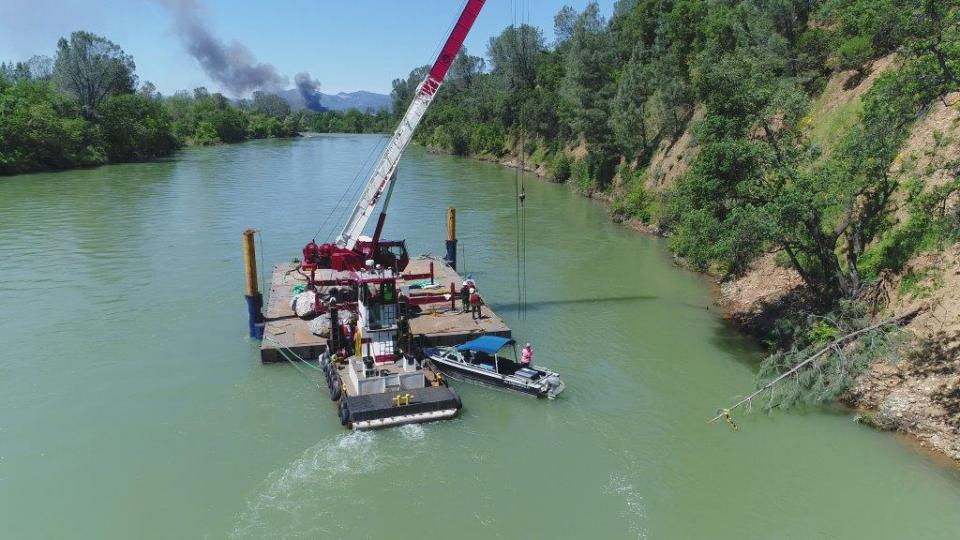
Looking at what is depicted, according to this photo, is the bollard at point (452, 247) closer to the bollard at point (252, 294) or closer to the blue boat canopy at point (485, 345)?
the bollard at point (252, 294)

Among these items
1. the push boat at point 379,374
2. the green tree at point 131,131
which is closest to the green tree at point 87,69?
the green tree at point 131,131

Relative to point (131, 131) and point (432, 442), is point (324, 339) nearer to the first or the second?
point (432, 442)

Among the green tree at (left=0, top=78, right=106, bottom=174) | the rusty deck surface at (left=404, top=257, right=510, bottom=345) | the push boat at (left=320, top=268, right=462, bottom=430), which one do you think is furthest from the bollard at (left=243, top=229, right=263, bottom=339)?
the green tree at (left=0, top=78, right=106, bottom=174)

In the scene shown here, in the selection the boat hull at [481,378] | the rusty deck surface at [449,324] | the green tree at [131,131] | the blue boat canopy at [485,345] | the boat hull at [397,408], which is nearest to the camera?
the boat hull at [397,408]

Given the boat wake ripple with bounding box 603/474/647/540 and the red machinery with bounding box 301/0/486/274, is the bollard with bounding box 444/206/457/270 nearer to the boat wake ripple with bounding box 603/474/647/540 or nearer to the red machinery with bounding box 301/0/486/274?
the red machinery with bounding box 301/0/486/274

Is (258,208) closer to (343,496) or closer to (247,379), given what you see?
(247,379)
